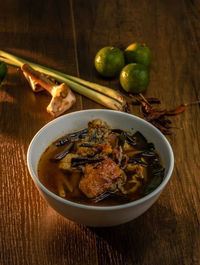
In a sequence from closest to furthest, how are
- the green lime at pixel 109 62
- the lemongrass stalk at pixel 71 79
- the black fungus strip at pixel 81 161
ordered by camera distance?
the black fungus strip at pixel 81 161, the lemongrass stalk at pixel 71 79, the green lime at pixel 109 62

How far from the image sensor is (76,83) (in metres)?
2.30

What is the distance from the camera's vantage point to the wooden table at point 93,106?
147 cm

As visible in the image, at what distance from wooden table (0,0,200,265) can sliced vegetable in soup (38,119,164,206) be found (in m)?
0.16

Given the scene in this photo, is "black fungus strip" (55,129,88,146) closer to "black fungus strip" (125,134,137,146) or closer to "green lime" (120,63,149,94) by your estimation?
"black fungus strip" (125,134,137,146)

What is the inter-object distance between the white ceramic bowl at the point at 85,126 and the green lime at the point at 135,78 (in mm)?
527

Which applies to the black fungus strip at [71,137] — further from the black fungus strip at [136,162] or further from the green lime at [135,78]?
the green lime at [135,78]

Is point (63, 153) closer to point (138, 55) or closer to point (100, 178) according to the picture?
point (100, 178)

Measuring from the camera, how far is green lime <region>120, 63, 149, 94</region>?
2.23 meters

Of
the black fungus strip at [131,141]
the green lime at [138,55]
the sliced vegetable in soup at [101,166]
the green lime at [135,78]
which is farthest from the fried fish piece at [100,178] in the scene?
the green lime at [138,55]

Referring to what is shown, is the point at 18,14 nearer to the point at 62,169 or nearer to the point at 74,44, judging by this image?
the point at 74,44

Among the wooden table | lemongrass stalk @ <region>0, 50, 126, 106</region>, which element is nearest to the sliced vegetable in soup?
the wooden table

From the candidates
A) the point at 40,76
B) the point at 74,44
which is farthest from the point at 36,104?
the point at 74,44

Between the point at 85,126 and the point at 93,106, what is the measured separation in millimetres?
431

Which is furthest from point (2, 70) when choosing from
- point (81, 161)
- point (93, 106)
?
point (81, 161)
